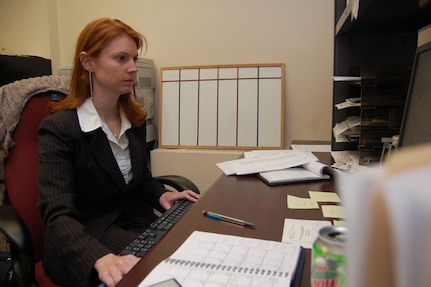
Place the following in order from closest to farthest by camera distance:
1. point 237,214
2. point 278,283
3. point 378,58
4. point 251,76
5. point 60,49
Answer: point 278,283, point 237,214, point 378,58, point 251,76, point 60,49

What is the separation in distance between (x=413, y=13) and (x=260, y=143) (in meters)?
1.23

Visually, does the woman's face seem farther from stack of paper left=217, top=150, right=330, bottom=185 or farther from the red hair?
stack of paper left=217, top=150, right=330, bottom=185

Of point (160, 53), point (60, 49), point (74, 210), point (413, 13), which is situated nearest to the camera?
point (74, 210)

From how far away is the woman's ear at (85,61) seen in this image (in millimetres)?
1261

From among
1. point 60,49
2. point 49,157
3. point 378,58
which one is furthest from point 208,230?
point 60,49

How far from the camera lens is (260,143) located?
2.26 m

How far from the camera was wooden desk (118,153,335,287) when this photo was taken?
666 millimetres

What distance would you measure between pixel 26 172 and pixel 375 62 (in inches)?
58.7

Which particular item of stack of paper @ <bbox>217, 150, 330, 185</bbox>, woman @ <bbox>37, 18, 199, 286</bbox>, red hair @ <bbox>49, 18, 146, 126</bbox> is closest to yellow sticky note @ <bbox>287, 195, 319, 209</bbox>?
stack of paper @ <bbox>217, 150, 330, 185</bbox>

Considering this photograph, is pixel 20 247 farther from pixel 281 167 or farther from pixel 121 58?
pixel 281 167

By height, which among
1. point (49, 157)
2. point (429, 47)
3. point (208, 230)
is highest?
point (429, 47)

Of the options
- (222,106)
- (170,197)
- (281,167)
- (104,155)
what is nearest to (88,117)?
(104,155)

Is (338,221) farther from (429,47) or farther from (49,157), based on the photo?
(49,157)

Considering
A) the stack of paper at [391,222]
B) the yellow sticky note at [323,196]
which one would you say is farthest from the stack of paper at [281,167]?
the stack of paper at [391,222]
